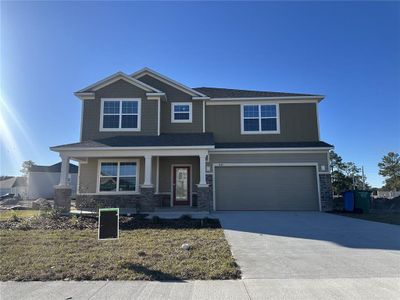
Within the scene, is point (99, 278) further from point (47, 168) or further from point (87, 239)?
point (47, 168)

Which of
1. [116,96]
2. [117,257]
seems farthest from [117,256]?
[116,96]

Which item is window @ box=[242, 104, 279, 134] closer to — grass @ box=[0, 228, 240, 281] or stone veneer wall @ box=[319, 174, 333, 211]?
stone veneer wall @ box=[319, 174, 333, 211]

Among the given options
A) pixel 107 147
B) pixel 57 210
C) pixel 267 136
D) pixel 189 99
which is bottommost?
pixel 57 210

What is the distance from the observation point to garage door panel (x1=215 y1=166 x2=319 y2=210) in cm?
1623

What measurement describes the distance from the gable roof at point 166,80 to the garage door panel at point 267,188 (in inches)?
196

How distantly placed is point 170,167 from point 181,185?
3.86 feet

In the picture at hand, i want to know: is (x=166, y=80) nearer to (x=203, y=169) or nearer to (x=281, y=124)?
(x=203, y=169)

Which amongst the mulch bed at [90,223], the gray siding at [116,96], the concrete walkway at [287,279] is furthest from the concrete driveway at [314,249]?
the gray siding at [116,96]

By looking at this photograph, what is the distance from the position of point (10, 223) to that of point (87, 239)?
4999mm

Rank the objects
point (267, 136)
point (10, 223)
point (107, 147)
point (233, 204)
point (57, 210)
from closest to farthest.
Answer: point (10, 223)
point (57, 210)
point (107, 147)
point (233, 204)
point (267, 136)

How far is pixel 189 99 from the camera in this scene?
715 inches

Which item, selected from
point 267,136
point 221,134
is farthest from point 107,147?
point 267,136

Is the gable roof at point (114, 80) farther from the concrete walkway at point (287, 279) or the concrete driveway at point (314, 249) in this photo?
the concrete walkway at point (287, 279)

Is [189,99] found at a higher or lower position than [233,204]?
higher
